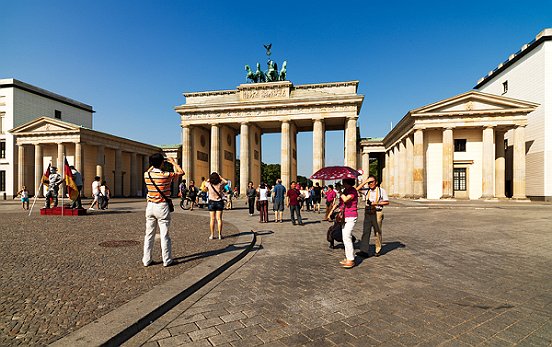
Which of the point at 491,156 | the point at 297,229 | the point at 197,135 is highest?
the point at 197,135

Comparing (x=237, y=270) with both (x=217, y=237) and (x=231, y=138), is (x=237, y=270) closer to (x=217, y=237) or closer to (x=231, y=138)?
(x=217, y=237)

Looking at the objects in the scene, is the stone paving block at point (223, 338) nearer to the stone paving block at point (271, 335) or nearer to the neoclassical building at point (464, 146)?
the stone paving block at point (271, 335)

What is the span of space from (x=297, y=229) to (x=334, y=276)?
224 inches

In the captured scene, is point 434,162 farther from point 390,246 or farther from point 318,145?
point 390,246

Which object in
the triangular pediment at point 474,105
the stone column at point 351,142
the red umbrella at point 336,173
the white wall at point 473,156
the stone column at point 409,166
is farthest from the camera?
the stone column at point 351,142

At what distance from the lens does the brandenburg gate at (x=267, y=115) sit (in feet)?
116

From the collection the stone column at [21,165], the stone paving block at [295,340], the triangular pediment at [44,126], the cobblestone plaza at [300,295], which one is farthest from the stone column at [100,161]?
the stone paving block at [295,340]

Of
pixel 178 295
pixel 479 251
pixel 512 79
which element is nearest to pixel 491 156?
pixel 512 79

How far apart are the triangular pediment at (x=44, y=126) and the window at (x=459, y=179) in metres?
46.0

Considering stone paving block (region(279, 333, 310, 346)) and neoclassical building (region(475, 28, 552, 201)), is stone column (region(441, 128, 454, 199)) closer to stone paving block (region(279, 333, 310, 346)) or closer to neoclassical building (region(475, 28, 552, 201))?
neoclassical building (region(475, 28, 552, 201))

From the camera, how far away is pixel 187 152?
39.2m

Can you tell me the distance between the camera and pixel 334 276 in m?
5.00

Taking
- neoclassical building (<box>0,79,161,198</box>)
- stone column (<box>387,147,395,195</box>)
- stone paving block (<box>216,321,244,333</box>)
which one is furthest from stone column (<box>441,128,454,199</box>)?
neoclassical building (<box>0,79,161,198</box>)

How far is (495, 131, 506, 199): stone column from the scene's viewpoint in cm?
3041
